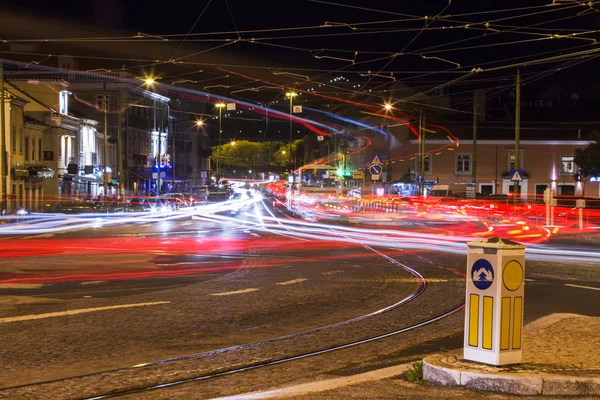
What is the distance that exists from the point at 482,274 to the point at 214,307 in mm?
5617

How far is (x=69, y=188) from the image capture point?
60.2m

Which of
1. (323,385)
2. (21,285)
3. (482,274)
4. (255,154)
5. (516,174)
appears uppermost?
(255,154)

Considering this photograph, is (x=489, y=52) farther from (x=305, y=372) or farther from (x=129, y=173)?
(x=305, y=372)

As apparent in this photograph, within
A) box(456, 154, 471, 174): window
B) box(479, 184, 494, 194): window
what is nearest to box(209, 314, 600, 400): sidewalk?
box(456, 154, 471, 174): window

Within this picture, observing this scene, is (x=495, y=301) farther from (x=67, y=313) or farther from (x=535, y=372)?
(x=67, y=313)

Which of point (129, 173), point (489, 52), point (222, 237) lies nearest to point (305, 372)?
point (222, 237)

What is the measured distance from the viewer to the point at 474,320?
22.4ft

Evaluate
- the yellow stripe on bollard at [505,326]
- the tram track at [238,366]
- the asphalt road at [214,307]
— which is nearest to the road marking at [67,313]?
the asphalt road at [214,307]

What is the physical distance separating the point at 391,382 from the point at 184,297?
6.18m

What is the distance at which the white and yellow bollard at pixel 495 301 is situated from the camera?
6621 mm

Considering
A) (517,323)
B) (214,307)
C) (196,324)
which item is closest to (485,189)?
(214,307)

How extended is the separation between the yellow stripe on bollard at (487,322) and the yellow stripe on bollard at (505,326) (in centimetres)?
10

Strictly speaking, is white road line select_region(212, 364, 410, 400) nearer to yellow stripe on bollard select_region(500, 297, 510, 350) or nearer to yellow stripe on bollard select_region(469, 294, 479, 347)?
yellow stripe on bollard select_region(469, 294, 479, 347)

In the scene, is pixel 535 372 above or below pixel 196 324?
above
